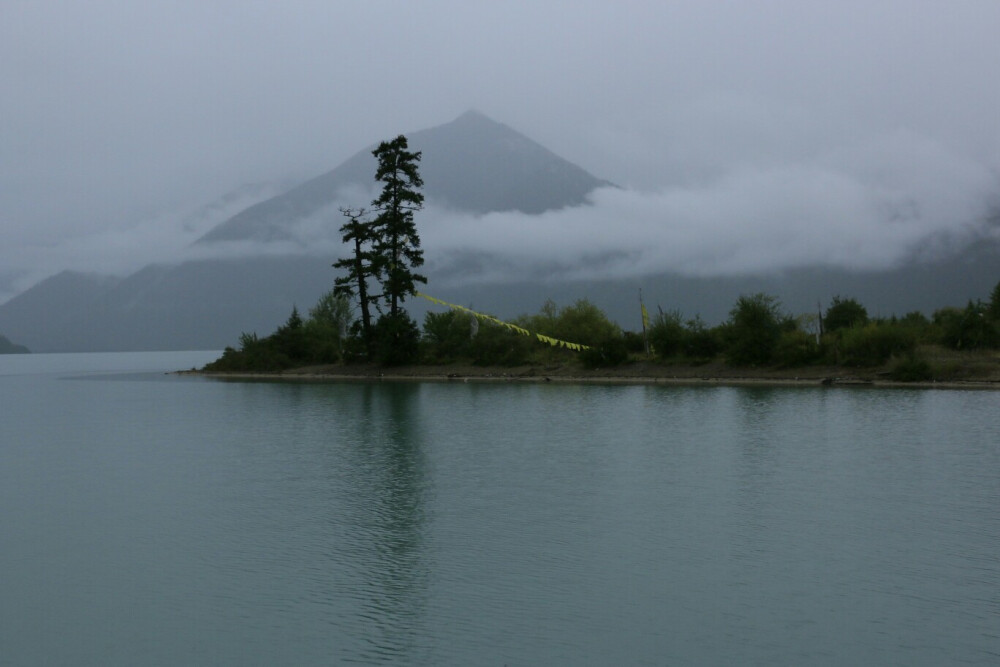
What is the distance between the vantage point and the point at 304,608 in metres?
8.55

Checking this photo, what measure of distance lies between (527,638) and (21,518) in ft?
28.9

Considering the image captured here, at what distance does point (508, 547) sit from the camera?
415 inches

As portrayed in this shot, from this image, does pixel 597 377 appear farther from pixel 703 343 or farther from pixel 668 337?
pixel 703 343

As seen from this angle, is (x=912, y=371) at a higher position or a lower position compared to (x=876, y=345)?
lower

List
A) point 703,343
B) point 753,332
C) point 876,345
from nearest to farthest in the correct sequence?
point 876,345
point 753,332
point 703,343

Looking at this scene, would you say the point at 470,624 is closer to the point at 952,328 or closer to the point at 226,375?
the point at 952,328

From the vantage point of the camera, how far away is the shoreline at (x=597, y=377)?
124 feet

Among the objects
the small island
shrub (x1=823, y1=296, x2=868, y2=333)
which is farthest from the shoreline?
shrub (x1=823, y1=296, x2=868, y2=333)

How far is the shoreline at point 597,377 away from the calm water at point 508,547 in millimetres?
16478

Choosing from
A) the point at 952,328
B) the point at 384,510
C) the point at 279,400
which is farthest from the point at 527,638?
the point at 952,328

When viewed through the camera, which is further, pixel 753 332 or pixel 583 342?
pixel 583 342

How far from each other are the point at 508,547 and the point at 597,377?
35.4 metres

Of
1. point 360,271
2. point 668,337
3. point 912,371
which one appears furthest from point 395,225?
point 912,371

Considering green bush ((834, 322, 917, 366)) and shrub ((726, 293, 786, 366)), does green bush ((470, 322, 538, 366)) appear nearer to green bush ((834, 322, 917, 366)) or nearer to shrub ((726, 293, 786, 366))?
shrub ((726, 293, 786, 366))
